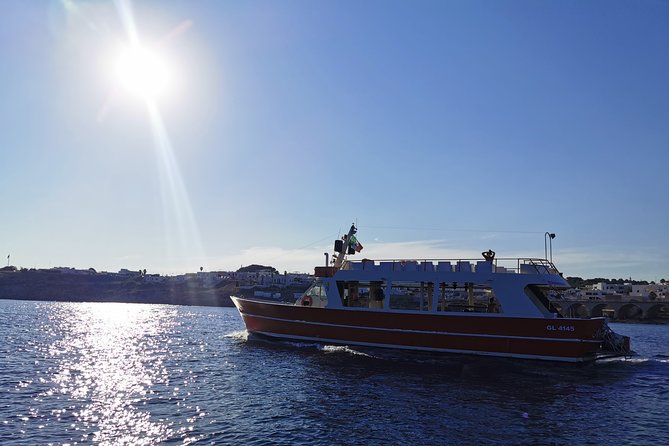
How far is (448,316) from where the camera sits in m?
25.1

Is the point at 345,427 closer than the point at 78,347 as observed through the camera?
Yes

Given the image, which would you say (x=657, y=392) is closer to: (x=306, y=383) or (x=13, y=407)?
(x=306, y=383)

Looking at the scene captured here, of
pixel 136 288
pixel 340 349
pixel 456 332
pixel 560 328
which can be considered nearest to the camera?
pixel 560 328

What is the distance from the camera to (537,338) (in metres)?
23.8

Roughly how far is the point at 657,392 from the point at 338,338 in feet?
50.8

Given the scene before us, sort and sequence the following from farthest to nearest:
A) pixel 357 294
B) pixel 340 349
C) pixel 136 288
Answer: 1. pixel 136 288
2. pixel 357 294
3. pixel 340 349

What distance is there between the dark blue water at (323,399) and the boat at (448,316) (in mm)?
825

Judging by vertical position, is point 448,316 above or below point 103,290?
above

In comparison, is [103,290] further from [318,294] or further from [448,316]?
[448,316]

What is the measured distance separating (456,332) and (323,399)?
34.0 ft

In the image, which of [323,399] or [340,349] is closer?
[323,399]

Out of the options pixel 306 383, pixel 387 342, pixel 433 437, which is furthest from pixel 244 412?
pixel 387 342

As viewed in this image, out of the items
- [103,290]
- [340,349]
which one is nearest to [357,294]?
[340,349]

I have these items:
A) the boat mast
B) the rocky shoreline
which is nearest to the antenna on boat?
the boat mast
